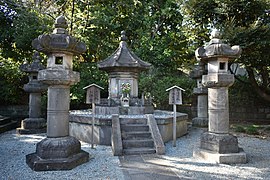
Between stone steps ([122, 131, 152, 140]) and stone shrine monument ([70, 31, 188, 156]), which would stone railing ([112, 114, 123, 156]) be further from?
stone steps ([122, 131, 152, 140])

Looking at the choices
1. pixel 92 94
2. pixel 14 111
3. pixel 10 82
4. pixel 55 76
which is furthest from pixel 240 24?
pixel 14 111

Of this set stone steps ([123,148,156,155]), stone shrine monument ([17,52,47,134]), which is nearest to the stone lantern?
stone shrine monument ([17,52,47,134])

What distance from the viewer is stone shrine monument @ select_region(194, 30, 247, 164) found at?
5.54 metres

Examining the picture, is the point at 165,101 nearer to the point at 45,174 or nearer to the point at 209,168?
the point at 209,168

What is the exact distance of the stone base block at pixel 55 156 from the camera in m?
4.80

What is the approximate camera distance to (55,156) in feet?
16.4

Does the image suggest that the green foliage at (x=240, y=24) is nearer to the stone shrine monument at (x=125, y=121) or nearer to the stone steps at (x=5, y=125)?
the stone shrine monument at (x=125, y=121)

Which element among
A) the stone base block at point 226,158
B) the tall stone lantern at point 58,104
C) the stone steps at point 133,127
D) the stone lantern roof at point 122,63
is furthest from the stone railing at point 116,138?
the stone lantern roof at point 122,63

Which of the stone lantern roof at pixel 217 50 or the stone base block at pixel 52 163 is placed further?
the stone lantern roof at pixel 217 50

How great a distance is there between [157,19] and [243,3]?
7.96 metres

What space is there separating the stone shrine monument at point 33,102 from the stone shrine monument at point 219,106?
761 centimetres

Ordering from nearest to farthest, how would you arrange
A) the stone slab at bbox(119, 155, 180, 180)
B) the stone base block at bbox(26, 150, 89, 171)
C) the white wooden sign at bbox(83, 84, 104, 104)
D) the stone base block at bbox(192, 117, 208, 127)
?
1. the stone slab at bbox(119, 155, 180, 180)
2. the stone base block at bbox(26, 150, 89, 171)
3. the white wooden sign at bbox(83, 84, 104, 104)
4. the stone base block at bbox(192, 117, 208, 127)

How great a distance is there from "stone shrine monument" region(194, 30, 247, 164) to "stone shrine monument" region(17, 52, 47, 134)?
7614 millimetres

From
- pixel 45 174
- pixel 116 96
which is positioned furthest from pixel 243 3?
pixel 45 174
